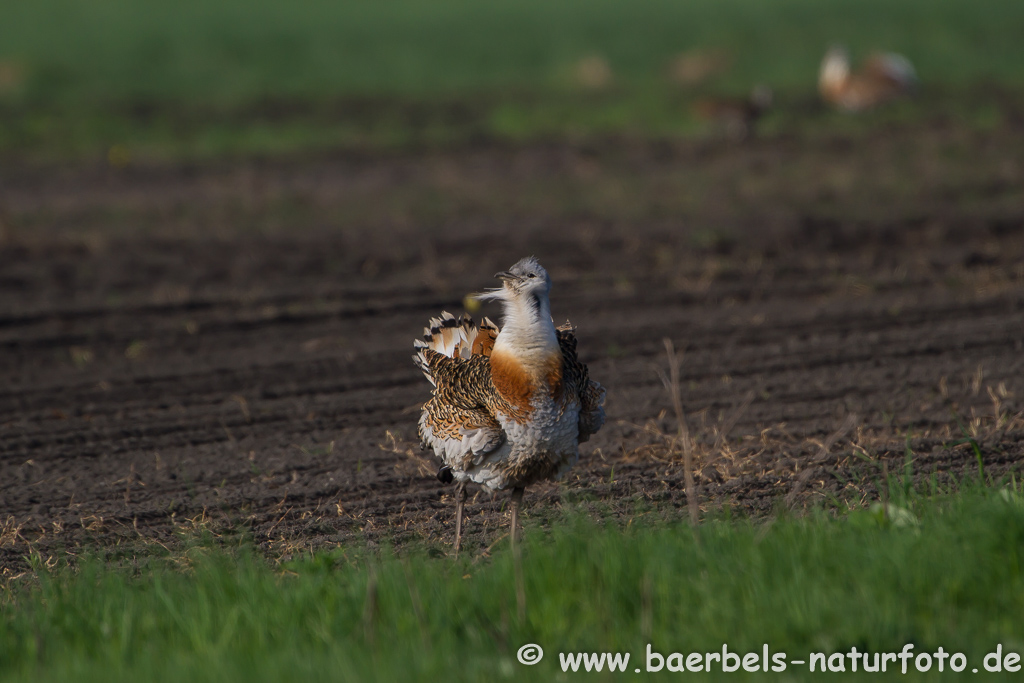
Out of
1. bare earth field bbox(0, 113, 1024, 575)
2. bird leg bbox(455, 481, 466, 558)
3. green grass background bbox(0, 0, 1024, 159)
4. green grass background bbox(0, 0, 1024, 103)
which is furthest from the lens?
green grass background bbox(0, 0, 1024, 103)

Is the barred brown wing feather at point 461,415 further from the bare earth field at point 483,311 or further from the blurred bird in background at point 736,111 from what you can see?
the blurred bird in background at point 736,111

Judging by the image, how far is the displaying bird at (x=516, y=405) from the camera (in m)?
4.68

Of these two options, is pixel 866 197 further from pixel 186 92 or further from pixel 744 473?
pixel 186 92

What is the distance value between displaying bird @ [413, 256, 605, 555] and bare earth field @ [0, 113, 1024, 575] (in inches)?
19.9

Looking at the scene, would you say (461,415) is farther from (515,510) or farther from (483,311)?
(483,311)

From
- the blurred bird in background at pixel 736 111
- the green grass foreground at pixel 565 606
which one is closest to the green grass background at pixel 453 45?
the blurred bird in background at pixel 736 111

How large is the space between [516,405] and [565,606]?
3.64ft

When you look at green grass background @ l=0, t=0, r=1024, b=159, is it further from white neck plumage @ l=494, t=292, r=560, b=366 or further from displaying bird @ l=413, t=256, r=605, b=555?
white neck plumage @ l=494, t=292, r=560, b=366

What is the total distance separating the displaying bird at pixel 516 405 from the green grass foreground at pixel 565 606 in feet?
1.68

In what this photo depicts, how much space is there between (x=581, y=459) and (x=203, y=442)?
2518mm

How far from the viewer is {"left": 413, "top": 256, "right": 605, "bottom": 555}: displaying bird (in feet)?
15.4

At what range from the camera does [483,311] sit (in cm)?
941

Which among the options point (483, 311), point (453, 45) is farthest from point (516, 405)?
point (453, 45)

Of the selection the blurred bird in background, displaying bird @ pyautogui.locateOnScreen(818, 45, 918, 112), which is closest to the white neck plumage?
the blurred bird in background
